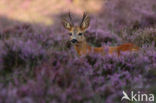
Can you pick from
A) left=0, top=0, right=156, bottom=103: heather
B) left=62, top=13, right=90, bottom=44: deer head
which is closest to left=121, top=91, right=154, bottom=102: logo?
left=0, top=0, right=156, bottom=103: heather

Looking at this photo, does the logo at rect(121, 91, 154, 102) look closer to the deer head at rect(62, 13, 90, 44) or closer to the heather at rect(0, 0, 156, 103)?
the heather at rect(0, 0, 156, 103)

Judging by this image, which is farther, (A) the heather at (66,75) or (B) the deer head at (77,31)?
(B) the deer head at (77,31)

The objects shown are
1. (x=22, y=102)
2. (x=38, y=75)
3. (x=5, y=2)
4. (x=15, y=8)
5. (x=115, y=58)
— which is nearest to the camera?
(x=22, y=102)

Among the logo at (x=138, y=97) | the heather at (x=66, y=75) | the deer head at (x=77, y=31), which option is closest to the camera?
the heather at (x=66, y=75)

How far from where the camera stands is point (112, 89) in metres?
4.74

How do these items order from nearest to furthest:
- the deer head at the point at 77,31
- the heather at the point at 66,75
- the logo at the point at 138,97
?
1. the heather at the point at 66,75
2. the logo at the point at 138,97
3. the deer head at the point at 77,31

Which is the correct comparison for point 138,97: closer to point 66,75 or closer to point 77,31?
point 66,75

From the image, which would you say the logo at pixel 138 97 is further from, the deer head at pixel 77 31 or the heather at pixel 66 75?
the deer head at pixel 77 31

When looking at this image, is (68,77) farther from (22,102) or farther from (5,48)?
(5,48)

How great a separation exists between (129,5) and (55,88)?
525 inches

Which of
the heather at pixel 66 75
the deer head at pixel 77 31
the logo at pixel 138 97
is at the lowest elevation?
the logo at pixel 138 97

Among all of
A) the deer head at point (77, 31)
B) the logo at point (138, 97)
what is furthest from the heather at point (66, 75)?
the deer head at point (77, 31)

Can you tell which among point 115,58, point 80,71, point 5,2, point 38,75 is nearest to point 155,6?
point 5,2

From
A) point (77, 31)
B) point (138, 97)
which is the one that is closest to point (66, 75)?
point (138, 97)
